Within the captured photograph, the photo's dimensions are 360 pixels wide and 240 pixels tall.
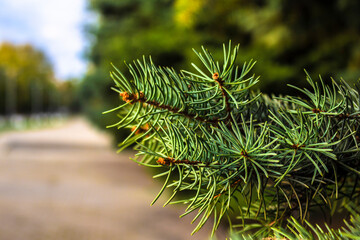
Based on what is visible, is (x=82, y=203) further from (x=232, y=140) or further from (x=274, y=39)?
(x=232, y=140)

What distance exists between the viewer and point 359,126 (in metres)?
0.70

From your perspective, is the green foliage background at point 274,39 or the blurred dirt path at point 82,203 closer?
the green foliage background at point 274,39

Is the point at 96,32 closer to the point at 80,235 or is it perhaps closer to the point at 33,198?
the point at 33,198

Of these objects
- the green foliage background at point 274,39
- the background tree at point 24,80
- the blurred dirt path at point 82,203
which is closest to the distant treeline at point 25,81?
the background tree at point 24,80

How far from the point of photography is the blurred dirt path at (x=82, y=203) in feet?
21.7

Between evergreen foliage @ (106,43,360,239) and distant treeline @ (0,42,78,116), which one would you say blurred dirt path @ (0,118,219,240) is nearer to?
evergreen foliage @ (106,43,360,239)

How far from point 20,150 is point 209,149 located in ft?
60.8

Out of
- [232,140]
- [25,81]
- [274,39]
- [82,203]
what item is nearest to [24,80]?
[25,81]

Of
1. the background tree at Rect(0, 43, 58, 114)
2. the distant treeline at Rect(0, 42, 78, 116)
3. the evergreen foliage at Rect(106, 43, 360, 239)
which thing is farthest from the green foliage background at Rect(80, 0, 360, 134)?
the distant treeline at Rect(0, 42, 78, 116)

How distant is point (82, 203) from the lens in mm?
8391

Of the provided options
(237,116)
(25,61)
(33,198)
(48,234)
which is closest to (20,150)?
(33,198)

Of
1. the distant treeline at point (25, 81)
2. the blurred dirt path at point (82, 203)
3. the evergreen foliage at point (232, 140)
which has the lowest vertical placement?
the blurred dirt path at point (82, 203)

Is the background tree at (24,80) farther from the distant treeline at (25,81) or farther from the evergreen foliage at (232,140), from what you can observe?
the evergreen foliage at (232,140)

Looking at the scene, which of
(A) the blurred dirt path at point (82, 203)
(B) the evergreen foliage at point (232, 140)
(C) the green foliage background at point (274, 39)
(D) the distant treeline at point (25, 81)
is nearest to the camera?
(B) the evergreen foliage at point (232, 140)
